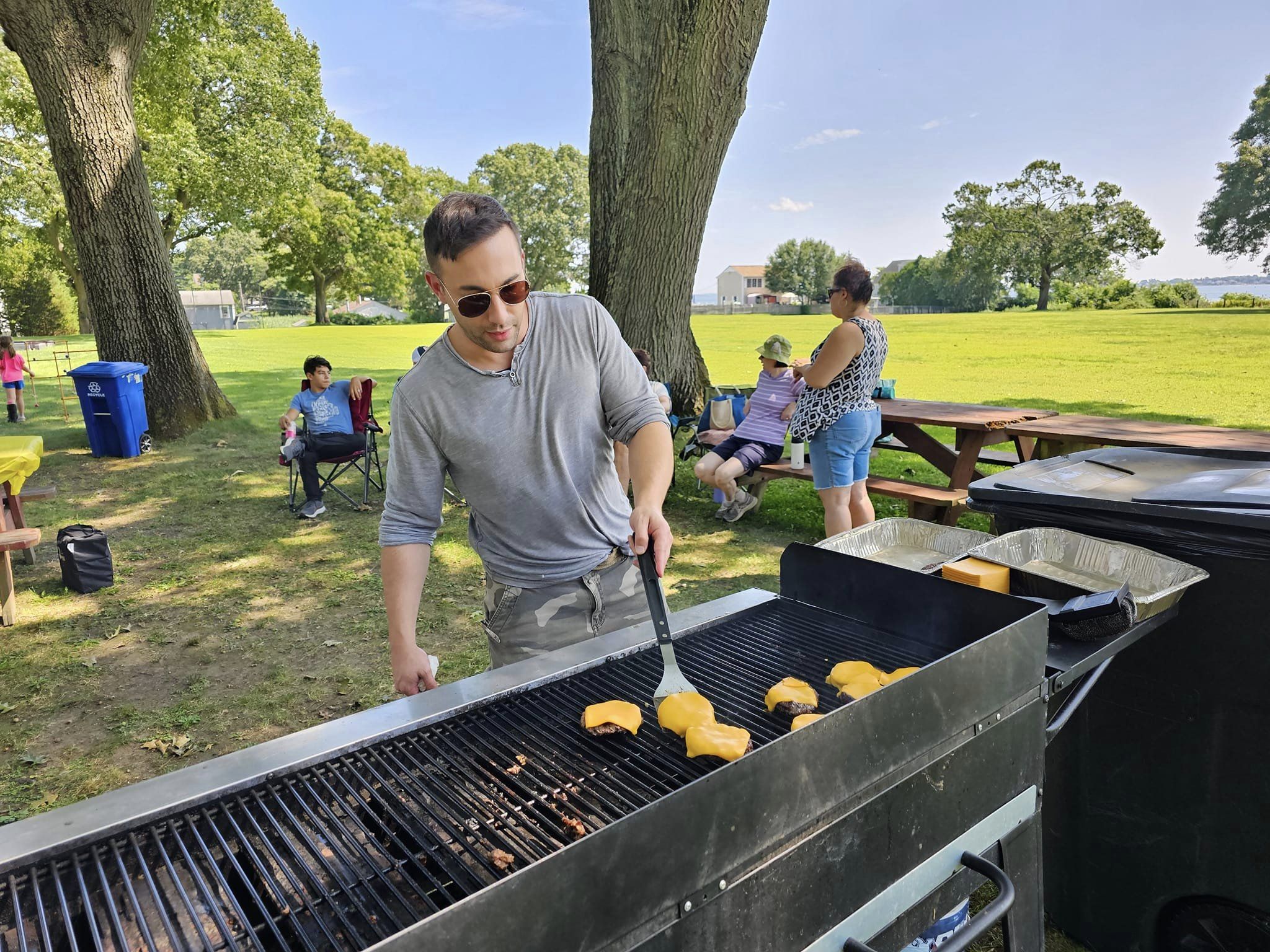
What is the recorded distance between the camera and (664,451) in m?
2.22

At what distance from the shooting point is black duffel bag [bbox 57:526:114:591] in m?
5.68

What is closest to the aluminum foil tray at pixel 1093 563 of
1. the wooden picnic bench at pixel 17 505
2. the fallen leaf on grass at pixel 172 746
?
the fallen leaf on grass at pixel 172 746

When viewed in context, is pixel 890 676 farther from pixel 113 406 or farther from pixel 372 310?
pixel 372 310

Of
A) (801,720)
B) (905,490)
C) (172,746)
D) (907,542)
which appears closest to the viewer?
(801,720)

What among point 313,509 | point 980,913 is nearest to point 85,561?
point 313,509

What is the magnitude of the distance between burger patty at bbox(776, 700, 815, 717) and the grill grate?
0.03 metres

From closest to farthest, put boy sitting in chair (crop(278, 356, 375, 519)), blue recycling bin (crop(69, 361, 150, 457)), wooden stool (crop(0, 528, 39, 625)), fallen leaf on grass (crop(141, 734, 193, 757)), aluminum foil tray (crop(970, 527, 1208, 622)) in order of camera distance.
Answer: aluminum foil tray (crop(970, 527, 1208, 622))
fallen leaf on grass (crop(141, 734, 193, 757))
wooden stool (crop(0, 528, 39, 625))
boy sitting in chair (crop(278, 356, 375, 519))
blue recycling bin (crop(69, 361, 150, 457))

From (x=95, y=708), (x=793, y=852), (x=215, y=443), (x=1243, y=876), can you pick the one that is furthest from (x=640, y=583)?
(x=215, y=443)

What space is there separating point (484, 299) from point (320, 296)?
168ft

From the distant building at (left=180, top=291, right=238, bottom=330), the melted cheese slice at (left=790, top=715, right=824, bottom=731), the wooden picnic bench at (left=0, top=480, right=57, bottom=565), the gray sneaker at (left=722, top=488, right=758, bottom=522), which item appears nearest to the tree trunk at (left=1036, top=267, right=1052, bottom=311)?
the gray sneaker at (left=722, top=488, right=758, bottom=522)

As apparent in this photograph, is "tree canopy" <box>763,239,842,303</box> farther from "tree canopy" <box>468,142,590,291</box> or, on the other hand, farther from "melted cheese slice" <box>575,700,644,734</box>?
"melted cheese slice" <box>575,700,644,734</box>

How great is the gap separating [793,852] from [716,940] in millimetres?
197

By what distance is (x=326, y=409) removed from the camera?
8.12 m

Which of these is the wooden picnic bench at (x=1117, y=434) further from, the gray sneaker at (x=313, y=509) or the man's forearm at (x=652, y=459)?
the gray sneaker at (x=313, y=509)
